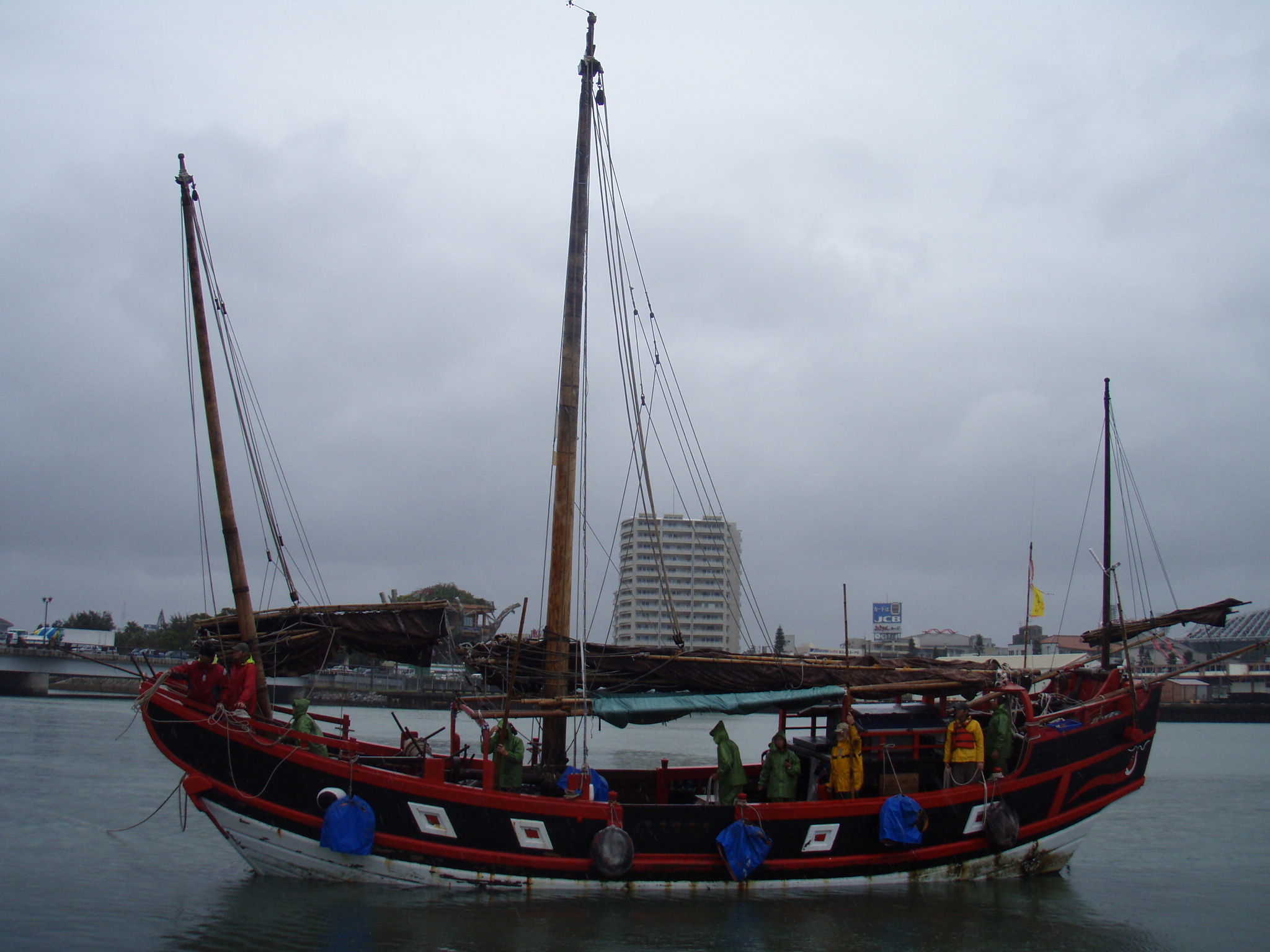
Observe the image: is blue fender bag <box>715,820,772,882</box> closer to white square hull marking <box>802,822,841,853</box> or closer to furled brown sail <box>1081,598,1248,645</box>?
white square hull marking <box>802,822,841,853</box>

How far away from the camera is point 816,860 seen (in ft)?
44.8

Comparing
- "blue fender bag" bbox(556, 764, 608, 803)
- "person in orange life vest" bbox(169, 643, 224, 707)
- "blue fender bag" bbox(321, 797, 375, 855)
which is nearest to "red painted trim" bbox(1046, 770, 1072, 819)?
"blue fender bag" bbox(556, 764, 608, 803)

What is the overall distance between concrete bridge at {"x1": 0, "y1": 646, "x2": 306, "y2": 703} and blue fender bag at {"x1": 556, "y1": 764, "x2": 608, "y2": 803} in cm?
5293

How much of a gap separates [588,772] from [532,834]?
1146 millimetres

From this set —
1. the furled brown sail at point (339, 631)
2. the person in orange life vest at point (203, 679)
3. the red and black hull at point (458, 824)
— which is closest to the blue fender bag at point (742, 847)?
the red and black hull at point (458, 824)

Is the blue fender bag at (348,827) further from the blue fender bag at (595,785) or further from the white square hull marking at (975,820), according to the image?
the white square hull marking at (975,820)

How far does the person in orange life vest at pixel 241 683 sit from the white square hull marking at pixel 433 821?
9.36 feet

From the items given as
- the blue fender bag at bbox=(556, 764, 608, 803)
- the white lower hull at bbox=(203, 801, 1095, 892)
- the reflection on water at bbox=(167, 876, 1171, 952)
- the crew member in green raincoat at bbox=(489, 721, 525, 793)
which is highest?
the crew member in green raincoat at bbox=(489, 721, 525, 793)

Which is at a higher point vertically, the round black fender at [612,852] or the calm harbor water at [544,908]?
the round black fender at [612,852]

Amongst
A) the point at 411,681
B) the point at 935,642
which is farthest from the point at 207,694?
the point at 935,642

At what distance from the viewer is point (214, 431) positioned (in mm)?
14211

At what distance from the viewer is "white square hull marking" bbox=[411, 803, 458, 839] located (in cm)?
1276

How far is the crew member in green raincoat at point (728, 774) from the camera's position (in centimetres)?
1344

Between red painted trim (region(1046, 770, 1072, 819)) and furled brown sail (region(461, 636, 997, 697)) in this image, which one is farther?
red painted trim (region(1046, 770, 1072, 819))
